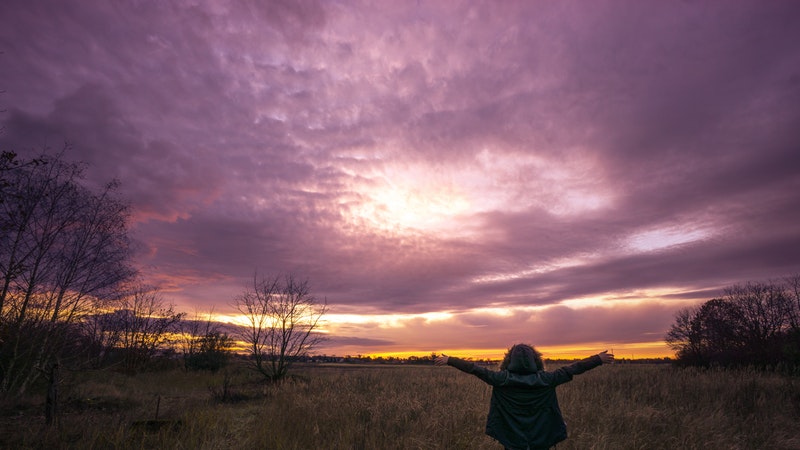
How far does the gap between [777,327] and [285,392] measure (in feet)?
170

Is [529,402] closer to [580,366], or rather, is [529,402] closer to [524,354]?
[524,354]

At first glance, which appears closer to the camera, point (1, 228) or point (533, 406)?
point (533, 406)

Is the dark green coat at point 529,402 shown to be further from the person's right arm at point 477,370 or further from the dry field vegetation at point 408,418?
the dry field vegetation at point 408,418

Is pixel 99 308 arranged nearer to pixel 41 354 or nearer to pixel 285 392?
pixel 41 354

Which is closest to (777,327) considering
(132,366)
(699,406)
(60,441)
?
(699,406)

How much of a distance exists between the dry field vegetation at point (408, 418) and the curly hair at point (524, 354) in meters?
3.70

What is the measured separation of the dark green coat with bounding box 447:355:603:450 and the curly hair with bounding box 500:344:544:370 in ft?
0.27

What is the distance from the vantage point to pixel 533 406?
204 inches

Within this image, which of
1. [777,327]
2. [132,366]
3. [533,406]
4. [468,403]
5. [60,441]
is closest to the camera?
[533,406]

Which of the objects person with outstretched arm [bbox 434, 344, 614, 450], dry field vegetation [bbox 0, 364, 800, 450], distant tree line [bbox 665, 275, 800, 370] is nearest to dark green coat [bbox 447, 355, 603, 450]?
person with outstretched arm [bbox 434, 344, 614, 450]

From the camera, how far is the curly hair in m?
5.24

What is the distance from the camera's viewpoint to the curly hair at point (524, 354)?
5.24 m

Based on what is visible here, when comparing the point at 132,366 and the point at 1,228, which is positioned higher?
the point at 1,228

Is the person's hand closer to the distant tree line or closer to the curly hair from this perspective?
the curly hair
